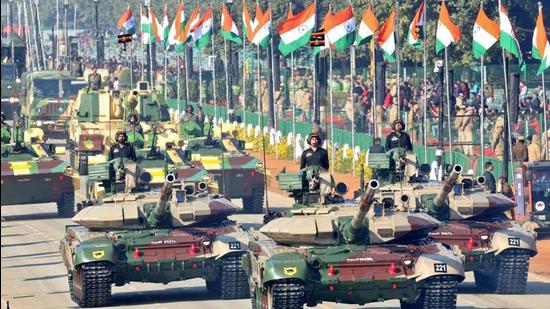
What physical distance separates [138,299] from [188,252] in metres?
1.85

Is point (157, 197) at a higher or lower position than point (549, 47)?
lower

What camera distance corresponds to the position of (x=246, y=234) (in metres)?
28.4

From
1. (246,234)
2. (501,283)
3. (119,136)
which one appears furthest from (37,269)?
(501,283)

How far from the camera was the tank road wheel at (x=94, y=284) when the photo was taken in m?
26.5

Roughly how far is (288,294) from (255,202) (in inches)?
813

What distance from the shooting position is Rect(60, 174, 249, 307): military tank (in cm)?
2672

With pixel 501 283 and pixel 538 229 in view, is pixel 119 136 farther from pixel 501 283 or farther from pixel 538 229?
pixel 538 229

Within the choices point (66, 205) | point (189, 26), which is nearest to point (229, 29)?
point (189, 26)

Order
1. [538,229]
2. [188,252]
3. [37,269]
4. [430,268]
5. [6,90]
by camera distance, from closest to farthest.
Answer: [430,268], [188,252], [37,269], [538,229], [6,90]

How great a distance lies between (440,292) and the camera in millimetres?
23766

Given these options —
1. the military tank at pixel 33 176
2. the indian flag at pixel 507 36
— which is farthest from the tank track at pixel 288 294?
the military tank at pixel 33 176

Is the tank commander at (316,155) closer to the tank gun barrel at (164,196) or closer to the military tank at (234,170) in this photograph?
the tank gun barrel at (164,196)

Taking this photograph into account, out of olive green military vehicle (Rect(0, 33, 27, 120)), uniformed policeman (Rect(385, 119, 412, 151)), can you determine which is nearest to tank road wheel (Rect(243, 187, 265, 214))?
uniformed policeman (Rect(385, 119, 412, 151))

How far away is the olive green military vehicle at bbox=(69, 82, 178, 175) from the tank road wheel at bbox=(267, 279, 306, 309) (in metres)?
25.1
